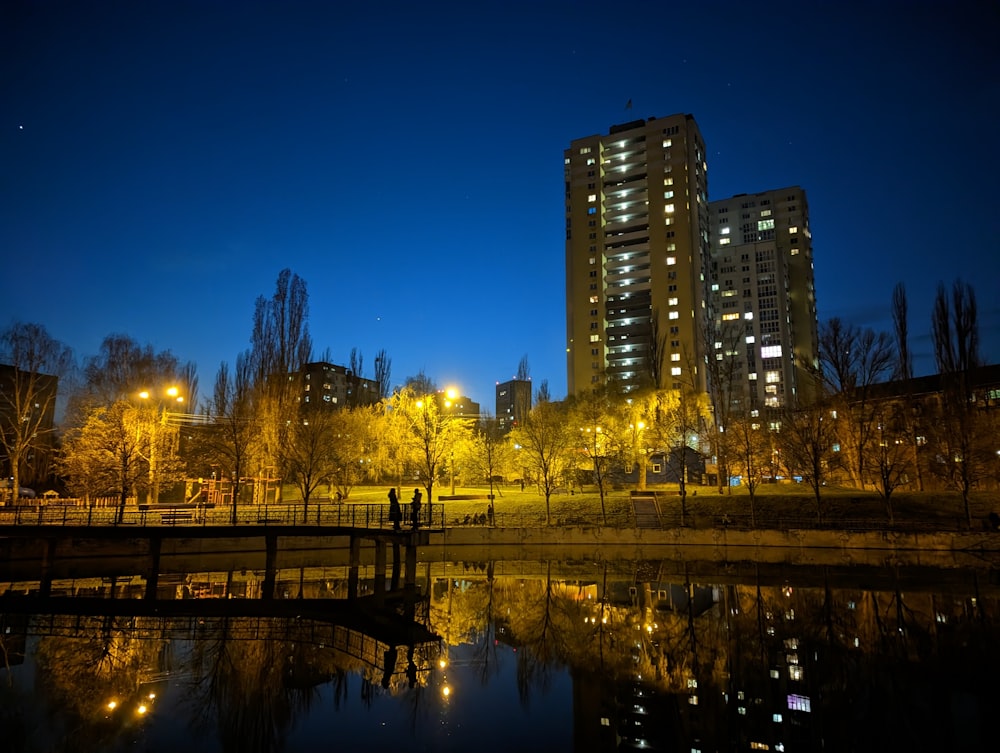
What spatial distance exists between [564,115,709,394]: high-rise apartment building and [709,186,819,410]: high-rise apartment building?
20.2 m

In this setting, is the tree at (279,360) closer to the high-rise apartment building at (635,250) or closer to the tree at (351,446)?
the tree at (351,446)

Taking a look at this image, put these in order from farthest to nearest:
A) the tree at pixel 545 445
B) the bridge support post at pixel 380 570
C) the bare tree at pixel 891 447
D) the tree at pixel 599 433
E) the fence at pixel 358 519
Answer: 1. the tree at pixel 599 433
2. the tree at pixel 545 445
3. the bare tree at pixel 891 447
4. the fence at pixel 358 519
5. the bridge support post at pixel 380 570

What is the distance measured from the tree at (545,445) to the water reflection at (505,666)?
24193 millimetres

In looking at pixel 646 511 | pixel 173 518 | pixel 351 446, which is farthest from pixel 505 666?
pixel 351 446

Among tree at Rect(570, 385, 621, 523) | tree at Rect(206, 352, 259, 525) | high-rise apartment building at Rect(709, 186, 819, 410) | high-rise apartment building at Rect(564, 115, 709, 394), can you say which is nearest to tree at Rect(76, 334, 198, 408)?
tree at Rect(206, 352, 259, 525)

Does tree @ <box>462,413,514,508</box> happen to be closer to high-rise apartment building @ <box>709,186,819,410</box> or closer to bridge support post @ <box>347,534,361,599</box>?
bridge support post @ <box>347,534,361,599</box>

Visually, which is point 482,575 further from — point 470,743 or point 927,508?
point 927,508

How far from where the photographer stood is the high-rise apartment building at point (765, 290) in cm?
13525

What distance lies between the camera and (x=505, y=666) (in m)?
19.1

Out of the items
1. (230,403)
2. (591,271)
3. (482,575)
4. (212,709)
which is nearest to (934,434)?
(482,575)

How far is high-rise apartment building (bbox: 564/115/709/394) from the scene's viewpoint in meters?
115

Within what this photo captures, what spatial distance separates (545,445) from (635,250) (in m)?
76.0

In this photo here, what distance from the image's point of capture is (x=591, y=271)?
125m

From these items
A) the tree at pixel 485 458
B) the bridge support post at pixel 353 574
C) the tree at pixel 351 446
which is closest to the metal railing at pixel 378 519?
the bridge support post at pixel 353 574
